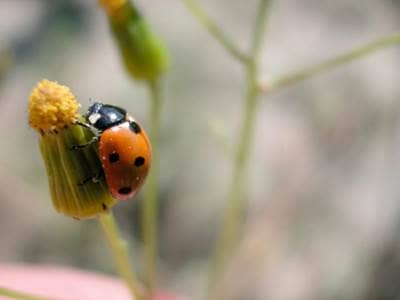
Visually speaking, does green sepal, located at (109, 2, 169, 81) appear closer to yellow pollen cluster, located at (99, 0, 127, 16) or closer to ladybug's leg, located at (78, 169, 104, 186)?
yellow pollen cluster, located at (99, 0, 127, 16)

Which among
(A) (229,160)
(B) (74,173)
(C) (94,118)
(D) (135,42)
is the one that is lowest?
(B) (74,173)

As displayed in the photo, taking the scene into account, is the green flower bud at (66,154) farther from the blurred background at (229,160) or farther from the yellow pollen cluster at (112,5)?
the blurred background at (229,160)

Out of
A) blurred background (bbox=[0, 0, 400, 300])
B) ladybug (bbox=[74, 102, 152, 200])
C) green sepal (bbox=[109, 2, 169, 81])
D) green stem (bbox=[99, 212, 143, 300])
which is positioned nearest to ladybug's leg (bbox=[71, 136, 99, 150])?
ladybug (bbox=[74, 102, 152, 200])

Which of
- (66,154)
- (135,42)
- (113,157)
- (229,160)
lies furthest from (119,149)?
(229,160)

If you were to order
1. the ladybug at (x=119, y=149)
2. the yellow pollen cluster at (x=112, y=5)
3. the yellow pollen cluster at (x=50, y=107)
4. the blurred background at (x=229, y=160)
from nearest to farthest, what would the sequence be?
the yellow pollen cluster at (x=50, y=107)
the ladybug at (x=119, y=149)
the yellow pollen cluster at (x=112, y=5)
the blurred background at (x=229, y=160)

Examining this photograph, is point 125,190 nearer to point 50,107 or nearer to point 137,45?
point 50,107

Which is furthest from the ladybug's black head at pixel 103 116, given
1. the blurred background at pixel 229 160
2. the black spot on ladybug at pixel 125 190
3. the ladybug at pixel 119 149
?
the blurred background at pixel 229 160

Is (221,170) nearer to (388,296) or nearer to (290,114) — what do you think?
(290,114)

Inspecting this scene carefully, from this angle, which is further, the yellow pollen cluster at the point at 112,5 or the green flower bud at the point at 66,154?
the yellow pollen cluster at the point at 112,5
